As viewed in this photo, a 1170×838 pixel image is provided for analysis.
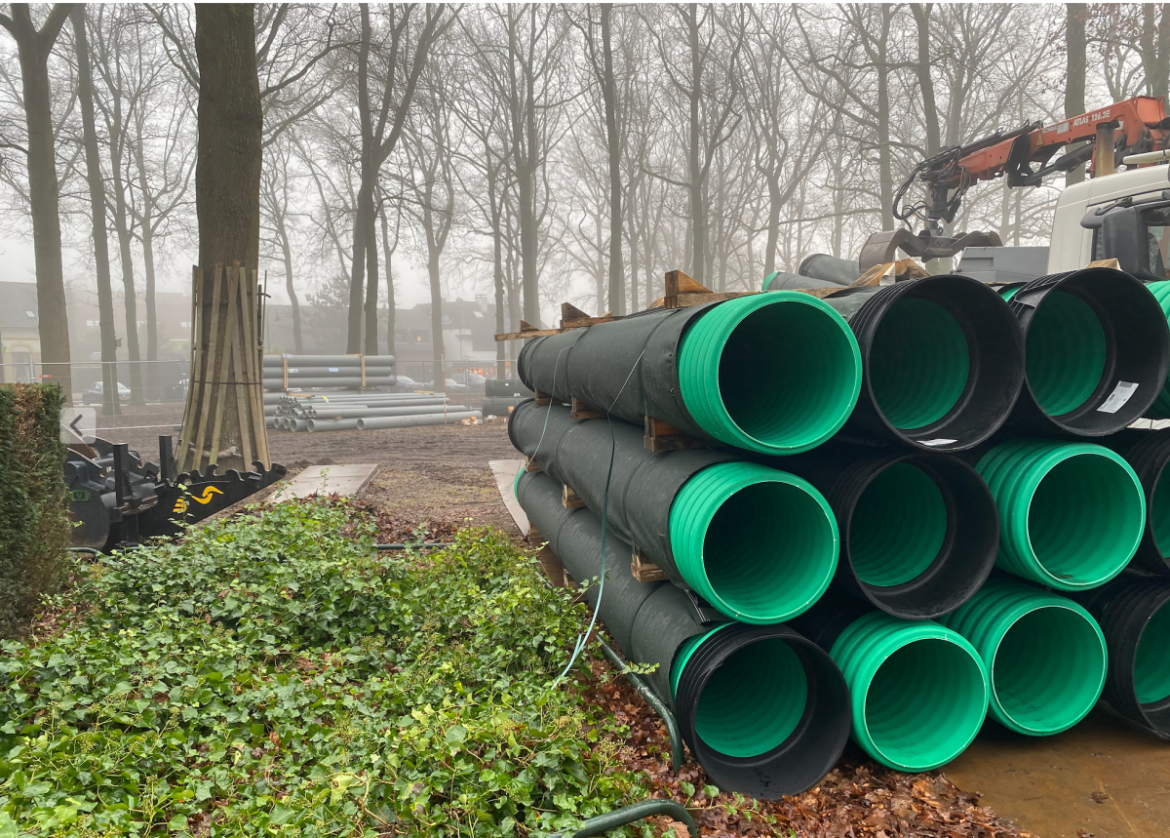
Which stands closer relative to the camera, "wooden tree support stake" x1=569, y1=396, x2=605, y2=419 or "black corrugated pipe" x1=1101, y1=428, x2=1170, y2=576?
"black corrugated pipe" x1=1101, y1=428, x2=1170, y2=576

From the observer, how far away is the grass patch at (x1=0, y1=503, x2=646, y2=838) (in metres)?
2.50

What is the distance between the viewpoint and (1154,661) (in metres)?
3.79

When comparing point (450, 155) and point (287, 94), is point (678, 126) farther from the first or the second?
point (287, 94)

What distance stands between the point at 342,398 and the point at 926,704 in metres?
17.7

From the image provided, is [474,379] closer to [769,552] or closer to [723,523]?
[723,523]

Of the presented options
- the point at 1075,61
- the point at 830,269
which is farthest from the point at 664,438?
the point at 1075,61

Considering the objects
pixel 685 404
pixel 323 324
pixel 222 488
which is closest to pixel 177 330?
pixel 323 324

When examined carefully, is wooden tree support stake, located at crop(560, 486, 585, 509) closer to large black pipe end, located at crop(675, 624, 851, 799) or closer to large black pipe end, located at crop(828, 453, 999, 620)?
large black pipe end, located at crop(675, 624, 851, 799)

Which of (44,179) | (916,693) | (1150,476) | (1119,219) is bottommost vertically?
(916,693)

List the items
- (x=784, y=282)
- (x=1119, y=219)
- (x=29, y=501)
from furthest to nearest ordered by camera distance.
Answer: (x=784, y=282) → (x=1119, y=219) → (x=29, y=501)

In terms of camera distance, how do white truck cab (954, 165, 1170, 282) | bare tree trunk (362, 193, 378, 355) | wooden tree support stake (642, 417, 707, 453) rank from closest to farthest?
wooden tree support stake (642, 417, 707, 453)
white truck cab (954, 165, 1170, 282)
bare tree trunk (362, 193, 378, 355)

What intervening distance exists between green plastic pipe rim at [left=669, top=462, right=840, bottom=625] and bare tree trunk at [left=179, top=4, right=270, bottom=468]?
706 centimetres

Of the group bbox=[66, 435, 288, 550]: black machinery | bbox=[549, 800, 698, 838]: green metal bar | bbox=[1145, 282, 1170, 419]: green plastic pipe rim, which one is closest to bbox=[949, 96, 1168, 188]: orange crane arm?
bbox=[1145, 282, 1170, 419]: green plastic pipe rim

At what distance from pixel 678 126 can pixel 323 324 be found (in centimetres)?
3050
